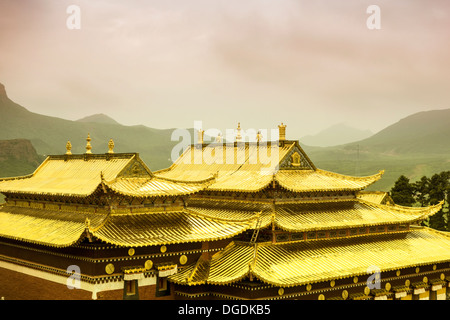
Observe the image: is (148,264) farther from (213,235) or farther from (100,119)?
(100,119)

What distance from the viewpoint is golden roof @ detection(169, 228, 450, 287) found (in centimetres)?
2320

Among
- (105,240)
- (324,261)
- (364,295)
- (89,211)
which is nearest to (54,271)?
(89,211)

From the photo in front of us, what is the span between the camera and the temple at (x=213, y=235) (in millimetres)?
22453

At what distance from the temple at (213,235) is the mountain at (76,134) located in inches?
3709

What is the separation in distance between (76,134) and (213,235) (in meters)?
130

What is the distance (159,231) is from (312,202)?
355 inches

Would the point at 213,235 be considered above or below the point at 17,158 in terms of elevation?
below

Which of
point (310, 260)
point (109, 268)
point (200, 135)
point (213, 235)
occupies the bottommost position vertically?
point (310, 260)

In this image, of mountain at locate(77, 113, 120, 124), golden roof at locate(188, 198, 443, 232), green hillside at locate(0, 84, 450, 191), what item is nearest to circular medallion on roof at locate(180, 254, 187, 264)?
golden roof at locate(188, 198, 443, 232)

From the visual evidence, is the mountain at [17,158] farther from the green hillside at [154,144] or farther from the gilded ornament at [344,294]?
the gilded ornament at [344,294]

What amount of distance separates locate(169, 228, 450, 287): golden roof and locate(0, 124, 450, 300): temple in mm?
71

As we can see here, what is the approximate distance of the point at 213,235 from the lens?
78.7 feet

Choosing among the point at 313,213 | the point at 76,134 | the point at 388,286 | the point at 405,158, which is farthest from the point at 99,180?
the point at 405,158

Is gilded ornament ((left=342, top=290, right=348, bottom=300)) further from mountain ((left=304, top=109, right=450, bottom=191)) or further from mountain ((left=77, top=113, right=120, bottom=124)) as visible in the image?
mountain ((left=77, top=113, right=120, bottom=124))
